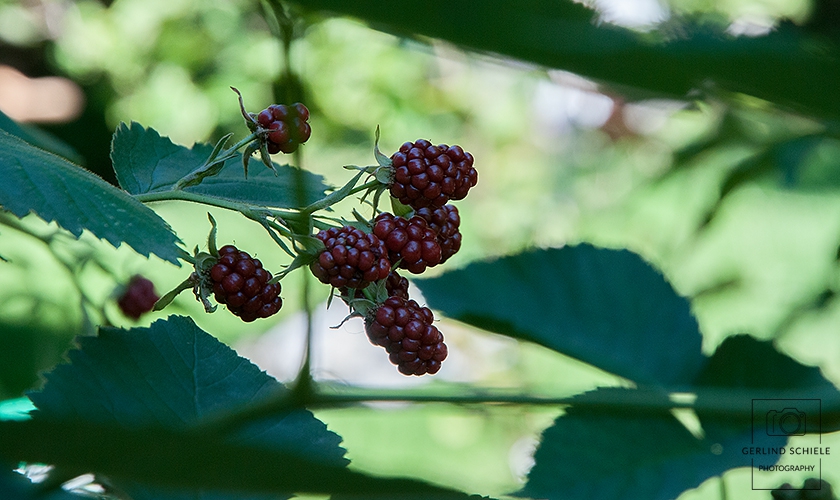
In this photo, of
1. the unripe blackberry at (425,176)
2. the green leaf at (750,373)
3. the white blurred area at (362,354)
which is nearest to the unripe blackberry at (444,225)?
the unripe blackberry at (425,176)

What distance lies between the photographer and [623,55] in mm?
97

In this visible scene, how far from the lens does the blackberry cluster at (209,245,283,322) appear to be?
1.31ft

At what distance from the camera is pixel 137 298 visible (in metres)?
0.72

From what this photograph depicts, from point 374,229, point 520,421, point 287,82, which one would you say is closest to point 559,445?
point 374,229

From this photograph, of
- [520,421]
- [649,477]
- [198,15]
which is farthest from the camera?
[198,15]

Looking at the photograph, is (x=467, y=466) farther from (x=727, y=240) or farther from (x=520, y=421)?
(x=727, y=240)

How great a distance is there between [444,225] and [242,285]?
4.9 inches

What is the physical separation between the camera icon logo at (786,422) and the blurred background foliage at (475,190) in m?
0.15

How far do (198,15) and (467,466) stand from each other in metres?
1.26

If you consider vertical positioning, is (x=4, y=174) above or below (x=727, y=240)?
below

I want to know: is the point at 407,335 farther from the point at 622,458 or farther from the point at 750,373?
the point at 750,373

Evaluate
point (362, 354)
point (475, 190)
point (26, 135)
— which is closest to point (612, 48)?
point (26, 135)

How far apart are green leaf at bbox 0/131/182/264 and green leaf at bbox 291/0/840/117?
0.28 m

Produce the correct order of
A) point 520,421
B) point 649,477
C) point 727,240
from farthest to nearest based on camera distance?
point 520,421 → point 727,240 → point 649,477
